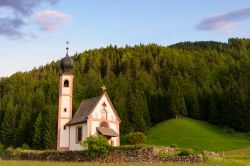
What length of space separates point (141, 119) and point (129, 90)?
18.4 m

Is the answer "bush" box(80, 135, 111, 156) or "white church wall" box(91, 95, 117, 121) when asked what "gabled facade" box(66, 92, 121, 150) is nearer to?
"white church wall" box(91, 95, 117, 121)

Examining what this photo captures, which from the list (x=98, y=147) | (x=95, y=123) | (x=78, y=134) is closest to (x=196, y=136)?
(x=95, y=123)

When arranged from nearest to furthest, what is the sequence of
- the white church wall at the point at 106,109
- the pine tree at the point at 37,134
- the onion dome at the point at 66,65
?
the white church wall at the point at 106,109 → the onion dome at the point at 66,65 → the pine tree at the point at 37,134

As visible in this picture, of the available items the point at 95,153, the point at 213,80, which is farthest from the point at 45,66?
the point at 95,153

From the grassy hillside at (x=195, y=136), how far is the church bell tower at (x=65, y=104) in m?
17.4

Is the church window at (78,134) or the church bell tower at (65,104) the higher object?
the church bell tower at (65,104)

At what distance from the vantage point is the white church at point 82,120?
53406 millimetres

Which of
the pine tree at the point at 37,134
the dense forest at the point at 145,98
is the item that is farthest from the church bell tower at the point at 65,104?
the pine tree at the point at 37,134

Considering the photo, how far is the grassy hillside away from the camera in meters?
62.9

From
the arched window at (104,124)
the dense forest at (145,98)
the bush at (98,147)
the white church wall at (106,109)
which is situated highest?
the dense forest at (145,98)

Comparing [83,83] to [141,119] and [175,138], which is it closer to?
[141,119]

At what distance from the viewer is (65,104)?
57469 millimetres

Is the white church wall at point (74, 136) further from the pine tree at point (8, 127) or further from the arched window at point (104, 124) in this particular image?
the pine tree at point (8, 127)

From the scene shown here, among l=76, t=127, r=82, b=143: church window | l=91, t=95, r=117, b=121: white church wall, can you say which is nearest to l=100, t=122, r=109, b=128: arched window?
l=91, t=95, r=117, b=121: white church wall
